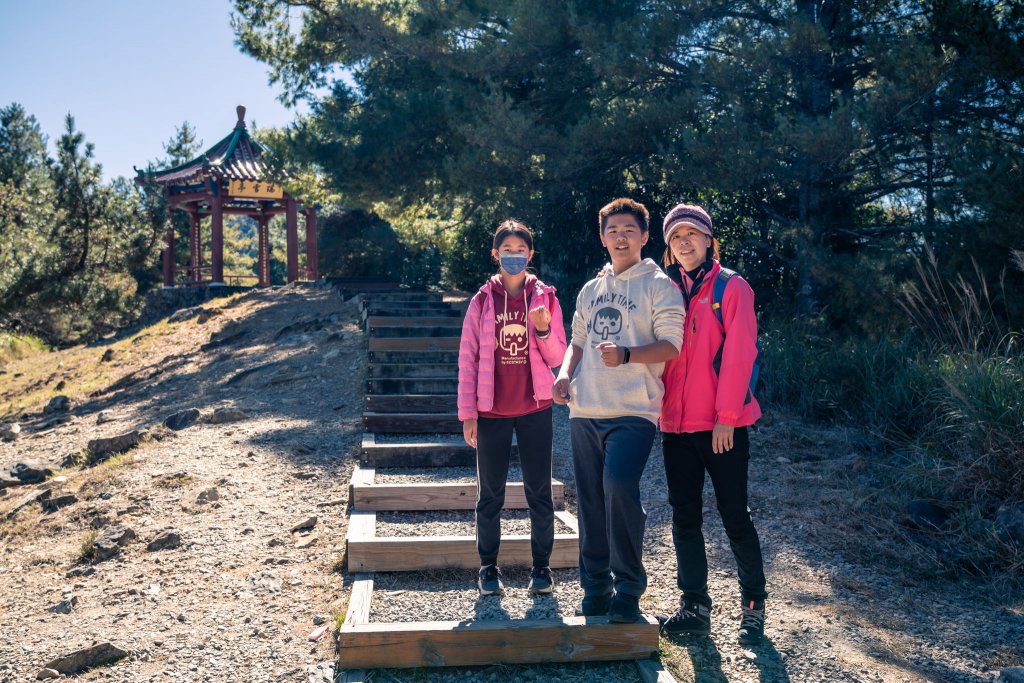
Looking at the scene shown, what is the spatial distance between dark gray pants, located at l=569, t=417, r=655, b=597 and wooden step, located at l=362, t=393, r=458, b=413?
432cm

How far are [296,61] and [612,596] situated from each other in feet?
42.3

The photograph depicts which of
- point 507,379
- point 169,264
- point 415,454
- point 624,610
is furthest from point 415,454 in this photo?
point 169,264

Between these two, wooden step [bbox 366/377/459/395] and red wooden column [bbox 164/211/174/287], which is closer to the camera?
wooden step [bbox 366/377/459/395]

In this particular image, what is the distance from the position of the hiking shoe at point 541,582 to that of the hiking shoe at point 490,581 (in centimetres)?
15

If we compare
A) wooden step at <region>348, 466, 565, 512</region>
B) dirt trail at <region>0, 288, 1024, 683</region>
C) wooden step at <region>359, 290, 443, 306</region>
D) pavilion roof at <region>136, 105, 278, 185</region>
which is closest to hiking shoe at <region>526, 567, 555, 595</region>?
dirt trail at <region>0, 288, 1024, 683</region>

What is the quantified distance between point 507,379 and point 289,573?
1787 millimetres

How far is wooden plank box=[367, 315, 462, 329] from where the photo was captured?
10.5m

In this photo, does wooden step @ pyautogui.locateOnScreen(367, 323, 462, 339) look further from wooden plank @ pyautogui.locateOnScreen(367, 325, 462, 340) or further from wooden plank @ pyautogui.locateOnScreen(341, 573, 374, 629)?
wooden plank @ pyautogui.locateOnScreen(341, 573, 374, 629)

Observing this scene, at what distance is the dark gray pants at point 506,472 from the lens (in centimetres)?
368

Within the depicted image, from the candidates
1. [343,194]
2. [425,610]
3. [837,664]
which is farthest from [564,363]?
[343,194]

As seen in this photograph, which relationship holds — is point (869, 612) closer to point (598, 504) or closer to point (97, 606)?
point (598, 504)

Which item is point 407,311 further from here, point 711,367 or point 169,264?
point 169,264

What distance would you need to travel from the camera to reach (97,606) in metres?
4.18

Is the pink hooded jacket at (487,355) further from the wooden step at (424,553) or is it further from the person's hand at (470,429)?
the wooden step at (424,553)
